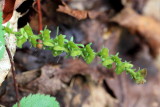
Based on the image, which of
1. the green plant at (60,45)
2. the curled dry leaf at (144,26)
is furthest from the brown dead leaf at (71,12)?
the green plant at (60,45)

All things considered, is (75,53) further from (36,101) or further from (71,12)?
(71,12)

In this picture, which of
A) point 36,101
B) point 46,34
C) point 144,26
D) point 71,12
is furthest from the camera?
point 144,26

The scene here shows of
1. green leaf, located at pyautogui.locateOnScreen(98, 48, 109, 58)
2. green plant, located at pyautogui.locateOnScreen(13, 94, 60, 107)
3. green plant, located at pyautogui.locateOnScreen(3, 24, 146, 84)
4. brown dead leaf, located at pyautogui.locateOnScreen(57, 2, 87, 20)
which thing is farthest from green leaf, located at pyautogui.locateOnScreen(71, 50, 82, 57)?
brown dead leaf, located at pyautogui.locateOnScreen(57, 2, 87, 20)

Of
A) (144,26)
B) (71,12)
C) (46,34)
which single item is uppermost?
(144,26)

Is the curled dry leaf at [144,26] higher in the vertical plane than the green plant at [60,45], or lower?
higher

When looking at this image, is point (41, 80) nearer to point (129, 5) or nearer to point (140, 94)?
point (140, 94)

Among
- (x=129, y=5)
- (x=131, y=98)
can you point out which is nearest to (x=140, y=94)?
(x=131, y=98)

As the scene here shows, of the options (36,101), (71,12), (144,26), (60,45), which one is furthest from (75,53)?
(144,26)

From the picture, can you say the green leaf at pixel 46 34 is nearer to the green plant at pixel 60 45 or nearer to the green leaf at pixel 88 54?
the green plant at pixel 60 45
